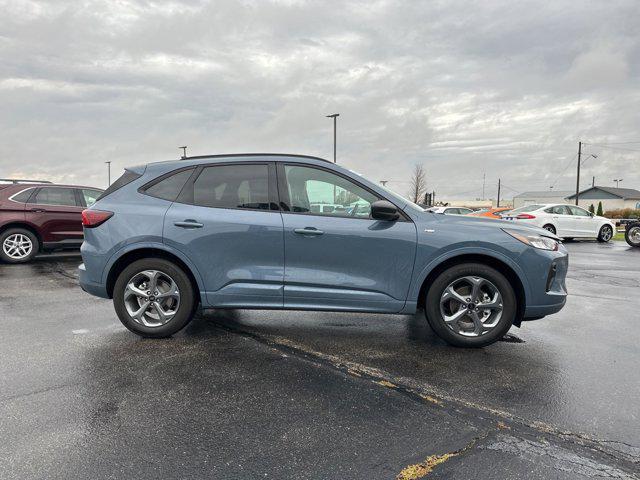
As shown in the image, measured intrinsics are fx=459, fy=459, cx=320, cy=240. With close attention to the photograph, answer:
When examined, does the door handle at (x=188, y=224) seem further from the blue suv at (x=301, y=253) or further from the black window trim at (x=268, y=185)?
the black window trim at (x=268, y=185)

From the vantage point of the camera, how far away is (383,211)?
410 centimetres

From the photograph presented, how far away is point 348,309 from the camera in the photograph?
4.20m

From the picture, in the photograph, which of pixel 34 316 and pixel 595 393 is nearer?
pixel 595 393

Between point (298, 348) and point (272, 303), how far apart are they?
48 cm

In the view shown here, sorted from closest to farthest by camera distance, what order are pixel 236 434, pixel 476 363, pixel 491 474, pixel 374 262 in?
pixel 491 474 < pixel 236 434 < pixel 476 363 < pixel 374 262

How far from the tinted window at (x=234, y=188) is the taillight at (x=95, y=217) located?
871 millimetres

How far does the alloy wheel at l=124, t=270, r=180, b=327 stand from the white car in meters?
15.9

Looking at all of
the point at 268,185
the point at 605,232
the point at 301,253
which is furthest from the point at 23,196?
the point at 605,232

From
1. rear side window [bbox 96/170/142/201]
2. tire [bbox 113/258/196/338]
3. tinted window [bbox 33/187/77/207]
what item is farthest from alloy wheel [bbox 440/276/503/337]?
tinted window [bbox 33/187/77/207]

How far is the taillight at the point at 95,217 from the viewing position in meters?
4.44

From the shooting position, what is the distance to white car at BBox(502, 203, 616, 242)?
1770 centimetres

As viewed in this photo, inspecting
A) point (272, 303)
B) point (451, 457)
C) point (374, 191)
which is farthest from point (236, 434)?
point (374, 191)

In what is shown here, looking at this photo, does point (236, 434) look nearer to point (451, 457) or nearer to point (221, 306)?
point (451, 457)

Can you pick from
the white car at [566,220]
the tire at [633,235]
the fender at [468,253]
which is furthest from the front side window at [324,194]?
the tire at [633,235]
